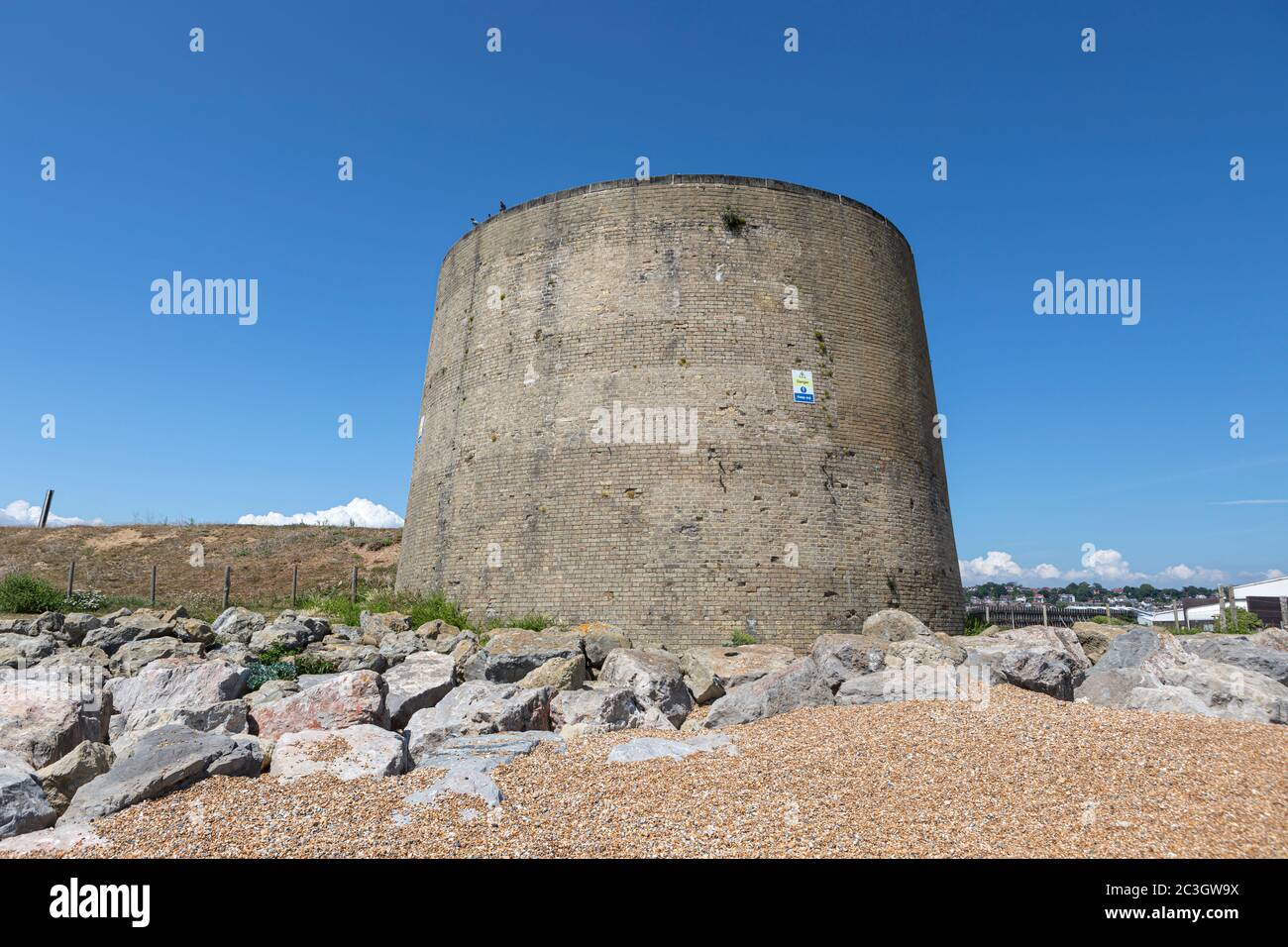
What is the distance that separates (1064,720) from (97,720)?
9638mm

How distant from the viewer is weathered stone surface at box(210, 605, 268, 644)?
14.0m

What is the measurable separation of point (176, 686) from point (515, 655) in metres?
4.13

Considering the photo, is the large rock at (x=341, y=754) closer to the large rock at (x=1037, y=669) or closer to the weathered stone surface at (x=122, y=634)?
the large rock at (x=1037, y=669)

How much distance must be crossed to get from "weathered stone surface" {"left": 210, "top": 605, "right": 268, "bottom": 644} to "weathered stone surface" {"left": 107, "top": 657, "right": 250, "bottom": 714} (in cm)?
477

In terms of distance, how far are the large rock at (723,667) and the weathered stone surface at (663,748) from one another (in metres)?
2.60

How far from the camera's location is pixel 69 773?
19.4 feet

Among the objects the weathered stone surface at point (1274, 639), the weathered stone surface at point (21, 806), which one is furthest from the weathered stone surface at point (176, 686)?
the weathered stone surface at point (1274, 639)

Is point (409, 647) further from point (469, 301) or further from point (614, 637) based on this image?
point (469, 301)

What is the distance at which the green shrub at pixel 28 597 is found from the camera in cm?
2055

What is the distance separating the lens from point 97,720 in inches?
303

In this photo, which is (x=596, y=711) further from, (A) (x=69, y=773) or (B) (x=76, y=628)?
(B) (x=76, y=628)

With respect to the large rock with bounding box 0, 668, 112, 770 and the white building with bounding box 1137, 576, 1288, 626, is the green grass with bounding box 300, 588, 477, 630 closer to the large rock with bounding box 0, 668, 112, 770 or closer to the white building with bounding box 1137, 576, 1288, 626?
the large rock with bounding box 0, 668, 112, 770

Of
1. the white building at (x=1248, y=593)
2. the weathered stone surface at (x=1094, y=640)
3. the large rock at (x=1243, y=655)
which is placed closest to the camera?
the large rock at (x=1243, y=655)

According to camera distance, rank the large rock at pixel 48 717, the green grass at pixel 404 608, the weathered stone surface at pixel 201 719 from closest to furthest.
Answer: the large rock at pixel 48 717
the weathered stone surface at pixel 201 719
the green grass at pixel 404 608
